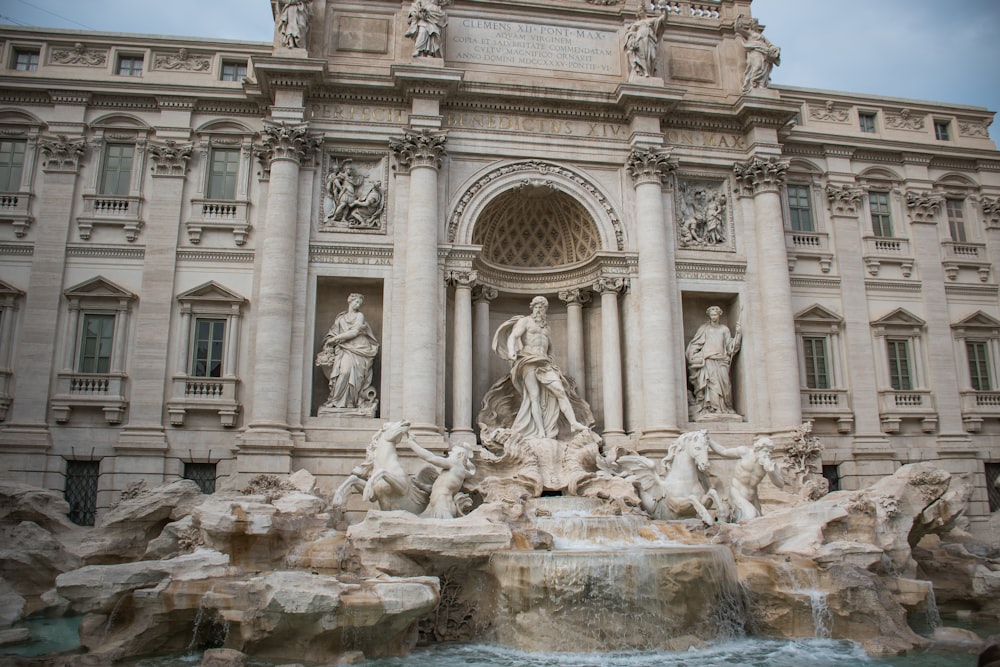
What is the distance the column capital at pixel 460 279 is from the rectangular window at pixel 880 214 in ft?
41.9

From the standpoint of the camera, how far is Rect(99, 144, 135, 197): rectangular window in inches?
824

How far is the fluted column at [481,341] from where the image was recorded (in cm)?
2136

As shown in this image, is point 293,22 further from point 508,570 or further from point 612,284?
point 508,570

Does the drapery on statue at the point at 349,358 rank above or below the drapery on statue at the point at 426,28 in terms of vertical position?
below

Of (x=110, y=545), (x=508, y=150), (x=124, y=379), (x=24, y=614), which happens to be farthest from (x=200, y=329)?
(x=508, y=150)

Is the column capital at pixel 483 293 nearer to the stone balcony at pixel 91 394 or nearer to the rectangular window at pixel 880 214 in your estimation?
the stone balcony at pixel 91 394

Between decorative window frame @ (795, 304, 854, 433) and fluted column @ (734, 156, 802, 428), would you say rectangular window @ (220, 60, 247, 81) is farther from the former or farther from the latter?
decorative window frame @ (795, 304, 854, 433)

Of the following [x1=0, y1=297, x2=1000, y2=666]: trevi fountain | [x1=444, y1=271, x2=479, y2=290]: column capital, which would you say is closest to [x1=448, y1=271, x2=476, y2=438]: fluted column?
[x1=444, y1=271, x2=479, y2=290]: column capital

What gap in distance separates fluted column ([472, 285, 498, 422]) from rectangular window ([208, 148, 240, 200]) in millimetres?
7129

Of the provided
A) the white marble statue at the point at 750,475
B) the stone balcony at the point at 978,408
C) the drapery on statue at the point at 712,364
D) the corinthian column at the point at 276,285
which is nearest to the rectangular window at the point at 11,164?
the corinthian column at the point at 276,285

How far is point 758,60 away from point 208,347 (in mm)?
17184

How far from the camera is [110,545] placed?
53.2 ft

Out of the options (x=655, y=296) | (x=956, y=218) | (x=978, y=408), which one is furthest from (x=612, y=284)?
(x=956, y=218)

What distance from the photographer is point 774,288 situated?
21422 millimetres
